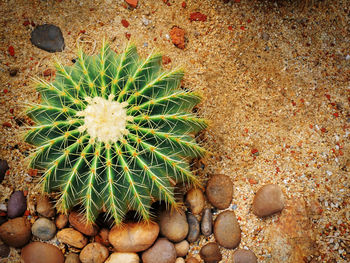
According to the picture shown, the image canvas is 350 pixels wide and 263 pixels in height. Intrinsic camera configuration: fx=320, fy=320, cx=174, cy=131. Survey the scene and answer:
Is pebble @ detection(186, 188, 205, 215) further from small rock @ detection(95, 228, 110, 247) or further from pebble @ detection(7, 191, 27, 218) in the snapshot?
pebble @ detection(7, 191, 27, 218)

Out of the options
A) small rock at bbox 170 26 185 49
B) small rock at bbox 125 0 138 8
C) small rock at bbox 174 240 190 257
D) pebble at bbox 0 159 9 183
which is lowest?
pebble at bbox 0 159 9 183

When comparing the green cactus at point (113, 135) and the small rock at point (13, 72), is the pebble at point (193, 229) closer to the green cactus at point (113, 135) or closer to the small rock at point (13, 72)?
the green cactus at point (113, 135)

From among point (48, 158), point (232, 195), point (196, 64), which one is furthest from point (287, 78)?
point (48, 158)

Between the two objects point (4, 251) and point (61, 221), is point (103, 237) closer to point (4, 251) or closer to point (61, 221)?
point (61, 221)

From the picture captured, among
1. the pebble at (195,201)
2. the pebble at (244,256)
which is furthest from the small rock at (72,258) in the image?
the pebble at (244,256)

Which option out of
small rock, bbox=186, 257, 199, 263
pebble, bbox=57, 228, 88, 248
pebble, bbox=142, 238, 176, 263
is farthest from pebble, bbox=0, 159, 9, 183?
small rock, bbox=186, 257, 199, 263

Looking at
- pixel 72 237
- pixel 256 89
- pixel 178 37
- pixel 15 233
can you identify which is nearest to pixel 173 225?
pixel 72 237

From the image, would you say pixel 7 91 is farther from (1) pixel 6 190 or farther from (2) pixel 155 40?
(2) pixel 155 40
